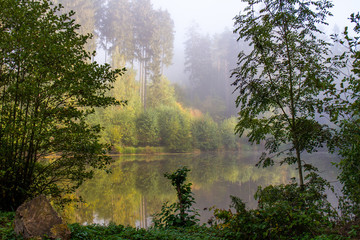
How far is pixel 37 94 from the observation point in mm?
4992

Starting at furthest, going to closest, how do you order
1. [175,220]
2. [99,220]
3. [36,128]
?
[99,220], [175,220], [36,128]

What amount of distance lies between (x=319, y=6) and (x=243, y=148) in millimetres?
36149

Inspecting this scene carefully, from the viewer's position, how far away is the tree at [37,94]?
4.80 meters

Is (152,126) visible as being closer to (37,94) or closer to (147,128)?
(147,128)

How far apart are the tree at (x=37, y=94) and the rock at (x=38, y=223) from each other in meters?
1.43

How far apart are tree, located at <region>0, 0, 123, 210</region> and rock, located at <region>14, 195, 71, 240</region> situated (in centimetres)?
143

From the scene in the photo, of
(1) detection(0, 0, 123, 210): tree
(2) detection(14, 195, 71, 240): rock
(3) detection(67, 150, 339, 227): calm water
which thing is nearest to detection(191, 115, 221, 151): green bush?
(3) detection(67, 150, 339, 227): calm water

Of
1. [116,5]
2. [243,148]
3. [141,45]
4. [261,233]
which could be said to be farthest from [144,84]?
[261,233]

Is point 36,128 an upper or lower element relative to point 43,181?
upper

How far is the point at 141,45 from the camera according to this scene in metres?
39.8

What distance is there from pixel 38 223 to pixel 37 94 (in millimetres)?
2531

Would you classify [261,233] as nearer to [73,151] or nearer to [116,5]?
[73,151]

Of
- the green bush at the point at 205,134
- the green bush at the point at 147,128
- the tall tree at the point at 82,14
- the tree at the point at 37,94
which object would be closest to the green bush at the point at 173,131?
the green bush at the point at 147,128

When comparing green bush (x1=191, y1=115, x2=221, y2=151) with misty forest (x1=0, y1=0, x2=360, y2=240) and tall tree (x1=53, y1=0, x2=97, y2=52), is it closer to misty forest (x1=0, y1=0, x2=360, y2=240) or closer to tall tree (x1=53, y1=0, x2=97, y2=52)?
tall tree (x1=53, y1=0, x2=97, y2=52)
